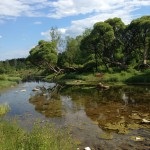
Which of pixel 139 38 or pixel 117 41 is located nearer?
pixel 139 38

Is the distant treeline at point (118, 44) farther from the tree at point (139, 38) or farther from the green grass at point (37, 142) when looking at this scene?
the green grass at point (37, 142)

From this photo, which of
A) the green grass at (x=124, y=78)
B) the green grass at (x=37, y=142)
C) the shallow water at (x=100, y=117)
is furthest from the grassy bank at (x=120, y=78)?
the green grass at (x=37, y=142)

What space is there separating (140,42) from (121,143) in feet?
172

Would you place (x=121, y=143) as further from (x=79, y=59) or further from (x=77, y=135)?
(x=79, y=59)

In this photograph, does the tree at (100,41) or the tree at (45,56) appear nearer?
the tree at (100,41)

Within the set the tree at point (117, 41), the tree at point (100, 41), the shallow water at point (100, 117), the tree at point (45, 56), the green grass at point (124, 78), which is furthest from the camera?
the tree at point (45, 56)

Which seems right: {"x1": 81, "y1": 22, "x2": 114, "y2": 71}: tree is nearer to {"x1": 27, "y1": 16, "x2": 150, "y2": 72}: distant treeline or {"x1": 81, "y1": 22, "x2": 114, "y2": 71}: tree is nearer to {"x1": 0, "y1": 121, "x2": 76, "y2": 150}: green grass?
{"x1": 27, "y1": 16, "x2": 150, "y2": 72}: distant treeline

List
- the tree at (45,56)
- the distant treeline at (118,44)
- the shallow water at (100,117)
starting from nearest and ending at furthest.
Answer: the shallow water at (100,117), the distant treeline at (118,44), the tree at (45,56)

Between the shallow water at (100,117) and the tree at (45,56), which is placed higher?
the tree at (45,56)

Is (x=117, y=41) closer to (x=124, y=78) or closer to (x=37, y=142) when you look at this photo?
(x=124, y=78)

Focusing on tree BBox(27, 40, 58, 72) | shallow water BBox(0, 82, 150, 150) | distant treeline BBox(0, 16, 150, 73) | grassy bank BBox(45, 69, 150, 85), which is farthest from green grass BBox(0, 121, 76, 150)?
tree BBox(27, 40, 58, 72)

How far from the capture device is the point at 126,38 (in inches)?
2832

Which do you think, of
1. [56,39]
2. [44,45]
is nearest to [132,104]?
[44,45]

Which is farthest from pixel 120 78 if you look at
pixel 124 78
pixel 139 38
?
pixel 139 38
